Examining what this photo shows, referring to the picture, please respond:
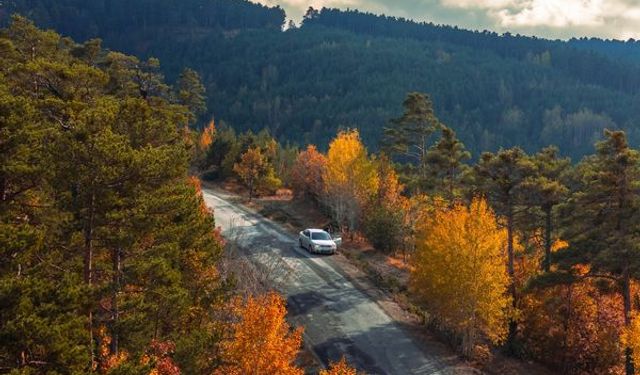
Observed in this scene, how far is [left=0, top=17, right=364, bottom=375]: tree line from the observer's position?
11188mm

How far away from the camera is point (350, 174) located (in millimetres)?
46812

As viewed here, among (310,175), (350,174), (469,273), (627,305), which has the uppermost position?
(350,174)

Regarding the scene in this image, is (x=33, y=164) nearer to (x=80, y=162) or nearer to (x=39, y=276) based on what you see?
(x=80, y=162)

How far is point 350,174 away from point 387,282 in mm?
12487

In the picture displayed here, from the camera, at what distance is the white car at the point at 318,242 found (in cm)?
4116

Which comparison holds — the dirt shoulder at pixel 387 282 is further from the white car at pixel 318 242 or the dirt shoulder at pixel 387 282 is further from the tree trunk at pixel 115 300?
the tree trunk at pixel 115 300

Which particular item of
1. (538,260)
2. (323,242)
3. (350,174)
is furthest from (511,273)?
(350,174)

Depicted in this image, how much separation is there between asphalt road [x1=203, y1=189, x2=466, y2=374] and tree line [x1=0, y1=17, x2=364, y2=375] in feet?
24.4

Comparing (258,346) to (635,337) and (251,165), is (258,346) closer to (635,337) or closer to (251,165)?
(635,337)

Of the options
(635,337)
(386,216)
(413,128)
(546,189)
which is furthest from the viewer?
(413,128)

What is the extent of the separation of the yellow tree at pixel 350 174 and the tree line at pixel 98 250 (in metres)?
25.4

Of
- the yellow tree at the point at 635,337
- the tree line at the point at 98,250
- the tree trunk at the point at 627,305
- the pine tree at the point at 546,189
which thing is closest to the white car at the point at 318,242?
the pine tree at the point at 546,189

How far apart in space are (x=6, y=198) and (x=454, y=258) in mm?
21961

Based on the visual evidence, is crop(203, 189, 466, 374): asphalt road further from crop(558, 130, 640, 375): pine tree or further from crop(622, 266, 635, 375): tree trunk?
crop(558, 130, 640, 375): pine tree
